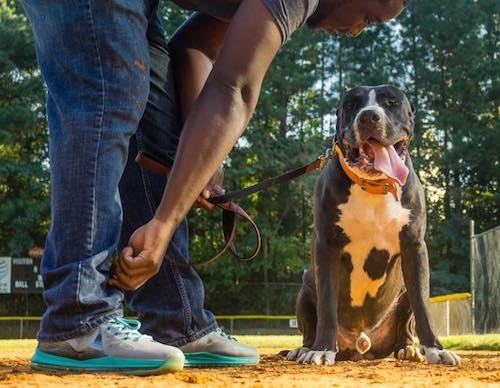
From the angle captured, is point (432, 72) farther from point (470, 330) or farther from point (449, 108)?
point (470, 330)

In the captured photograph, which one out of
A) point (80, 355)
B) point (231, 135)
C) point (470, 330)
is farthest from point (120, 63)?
point (470, 330)

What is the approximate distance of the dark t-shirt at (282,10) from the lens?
7.68 feet

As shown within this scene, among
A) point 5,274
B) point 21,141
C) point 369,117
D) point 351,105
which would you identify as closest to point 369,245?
point 369,117

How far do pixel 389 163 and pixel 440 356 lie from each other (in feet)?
2.99

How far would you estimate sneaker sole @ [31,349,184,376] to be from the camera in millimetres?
2289

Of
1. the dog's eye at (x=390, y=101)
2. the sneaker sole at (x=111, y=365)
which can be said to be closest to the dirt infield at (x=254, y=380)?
the sneaker sole at (x=111, y=365)

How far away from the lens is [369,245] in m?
4.08

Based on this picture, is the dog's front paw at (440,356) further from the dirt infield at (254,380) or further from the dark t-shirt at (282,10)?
the dark t-shirt at (282,10)

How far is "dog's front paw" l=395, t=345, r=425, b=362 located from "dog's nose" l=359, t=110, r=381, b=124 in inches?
44.3

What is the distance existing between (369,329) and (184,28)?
6.38 feet

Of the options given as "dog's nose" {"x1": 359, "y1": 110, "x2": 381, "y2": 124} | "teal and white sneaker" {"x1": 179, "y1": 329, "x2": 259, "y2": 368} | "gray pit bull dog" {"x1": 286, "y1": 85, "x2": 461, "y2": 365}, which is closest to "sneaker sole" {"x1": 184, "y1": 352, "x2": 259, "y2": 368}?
"teal and white sneaker" {"x1": 179, "y1": 329, "x2": 259, "y2": 368}

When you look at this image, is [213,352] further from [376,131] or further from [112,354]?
[376,131]

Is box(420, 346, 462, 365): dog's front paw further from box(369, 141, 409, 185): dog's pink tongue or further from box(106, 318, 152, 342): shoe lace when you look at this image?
box(106, 318, 152, 342): shoe lace

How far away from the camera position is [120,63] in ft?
8.05
